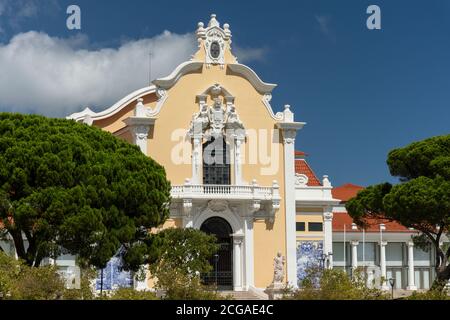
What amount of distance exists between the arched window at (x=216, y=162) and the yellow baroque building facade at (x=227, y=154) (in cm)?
5

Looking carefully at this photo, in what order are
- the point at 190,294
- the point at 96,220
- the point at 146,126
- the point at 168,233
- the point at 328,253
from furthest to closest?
the point at 328,253
the point at 146,126
the point at 168,233
the point at 96,220
the point at 190,294

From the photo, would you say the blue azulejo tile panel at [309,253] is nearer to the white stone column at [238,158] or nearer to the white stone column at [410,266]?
the white stone column at [238,158]

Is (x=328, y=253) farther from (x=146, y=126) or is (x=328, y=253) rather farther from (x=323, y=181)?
(x=146, y=126)

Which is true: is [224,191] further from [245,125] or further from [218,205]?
[245,125]

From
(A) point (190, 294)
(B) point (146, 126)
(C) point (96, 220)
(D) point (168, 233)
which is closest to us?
(A) point (190, 294)

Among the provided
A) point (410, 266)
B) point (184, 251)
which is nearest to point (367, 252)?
point (410, 266)

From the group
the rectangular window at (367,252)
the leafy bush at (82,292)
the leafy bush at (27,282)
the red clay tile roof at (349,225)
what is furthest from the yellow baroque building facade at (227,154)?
the leafy bush at (27,282)

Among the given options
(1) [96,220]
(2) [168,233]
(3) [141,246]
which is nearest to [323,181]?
(2) [168,233]

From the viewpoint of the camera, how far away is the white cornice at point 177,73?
155ft

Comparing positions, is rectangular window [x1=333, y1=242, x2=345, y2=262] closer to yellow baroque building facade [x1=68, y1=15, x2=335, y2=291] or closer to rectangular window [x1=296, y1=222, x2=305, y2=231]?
rectangular window [x1=296, y1=222, x2=305, y2=231]

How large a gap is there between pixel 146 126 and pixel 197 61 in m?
4.26

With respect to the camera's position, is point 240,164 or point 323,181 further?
point 323,181

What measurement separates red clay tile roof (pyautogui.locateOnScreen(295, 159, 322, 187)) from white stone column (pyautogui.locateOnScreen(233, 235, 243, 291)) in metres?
A: 6.83

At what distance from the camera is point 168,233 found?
40.4 metres
